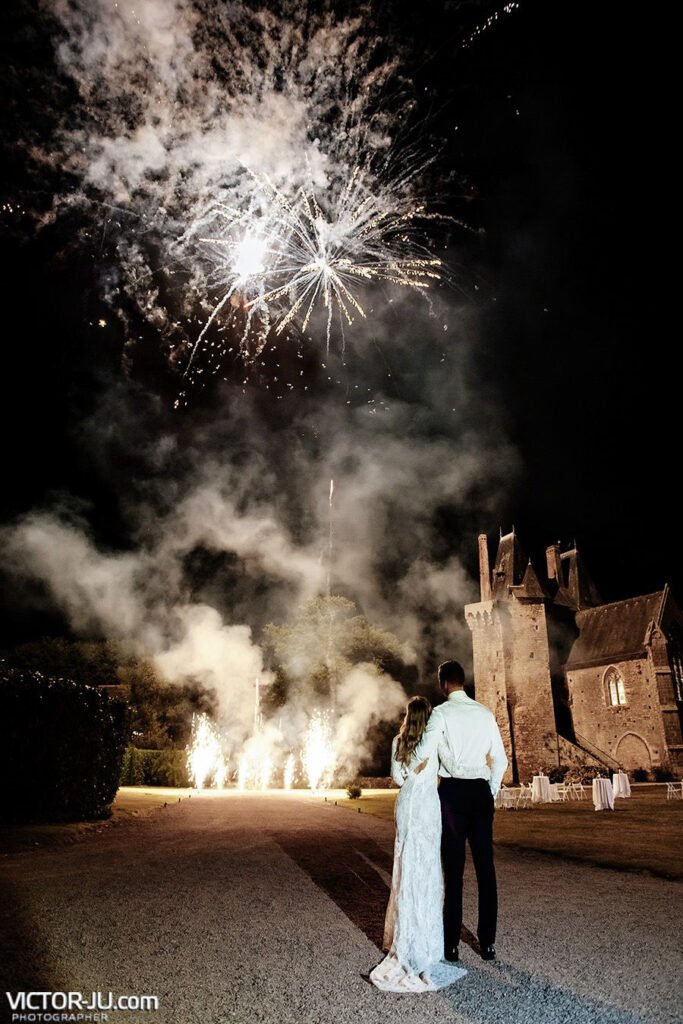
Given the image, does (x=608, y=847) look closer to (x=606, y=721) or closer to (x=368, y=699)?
(x=368, y=699)

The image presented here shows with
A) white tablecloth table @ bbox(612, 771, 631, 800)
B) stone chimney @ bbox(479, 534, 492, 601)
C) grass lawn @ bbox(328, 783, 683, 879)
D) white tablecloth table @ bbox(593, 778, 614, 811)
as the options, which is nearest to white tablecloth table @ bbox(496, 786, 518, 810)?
grass lawn @ bbox(328, 783, 683, 879)

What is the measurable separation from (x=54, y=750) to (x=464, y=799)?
1090 centimetres

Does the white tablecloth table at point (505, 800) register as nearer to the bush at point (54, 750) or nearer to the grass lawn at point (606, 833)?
the grass lawn at point (606, 833)

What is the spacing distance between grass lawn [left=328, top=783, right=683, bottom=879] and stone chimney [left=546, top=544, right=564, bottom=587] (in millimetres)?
28758

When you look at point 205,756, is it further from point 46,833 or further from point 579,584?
point 579,584

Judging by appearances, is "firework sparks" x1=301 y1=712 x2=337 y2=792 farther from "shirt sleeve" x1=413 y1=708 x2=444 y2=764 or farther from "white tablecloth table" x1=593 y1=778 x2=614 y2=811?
"shirt sleeve" x1=413 y1=708 x2=444 y2=764

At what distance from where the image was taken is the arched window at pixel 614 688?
36.9 metres

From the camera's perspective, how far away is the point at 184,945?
4.38m

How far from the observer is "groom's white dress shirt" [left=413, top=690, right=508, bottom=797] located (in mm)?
4348

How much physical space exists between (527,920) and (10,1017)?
399 cm

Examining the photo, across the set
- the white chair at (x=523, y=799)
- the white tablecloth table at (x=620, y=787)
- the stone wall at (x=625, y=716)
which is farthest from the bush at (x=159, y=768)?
the stone wall at (x=625, y=716)

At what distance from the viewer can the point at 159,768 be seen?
31.6 meters

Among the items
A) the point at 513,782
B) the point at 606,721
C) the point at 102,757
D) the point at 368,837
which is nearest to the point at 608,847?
the point at 368,837

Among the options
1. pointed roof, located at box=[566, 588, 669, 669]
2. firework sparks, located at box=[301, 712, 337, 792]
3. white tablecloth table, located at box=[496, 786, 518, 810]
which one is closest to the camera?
white tablecloth table, located at box=[496, 786, 518, 810]
